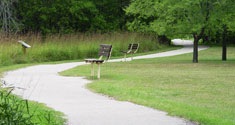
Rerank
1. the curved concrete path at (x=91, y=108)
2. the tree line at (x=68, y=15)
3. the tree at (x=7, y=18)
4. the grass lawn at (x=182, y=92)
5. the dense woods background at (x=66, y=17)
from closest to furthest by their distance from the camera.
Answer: the curved concrete path at (x=91, y=108) < the grass lawn at (x=182, y=92) < the tree at (x=7, y=18) < the dense woods background at (x=66, y=17) < the tree line at (x=68, y=15)

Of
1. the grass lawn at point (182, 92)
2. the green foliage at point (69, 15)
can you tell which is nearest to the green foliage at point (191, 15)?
the grass lawn at point (182, 92)

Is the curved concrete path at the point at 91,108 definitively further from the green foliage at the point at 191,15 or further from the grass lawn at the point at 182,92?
the green foliage at the point at 191,15

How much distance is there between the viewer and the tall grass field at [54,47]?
21.4m

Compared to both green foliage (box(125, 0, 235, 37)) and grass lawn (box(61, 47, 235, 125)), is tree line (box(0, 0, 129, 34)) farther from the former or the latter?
grass lawn (box(61, 47, 235, 125))

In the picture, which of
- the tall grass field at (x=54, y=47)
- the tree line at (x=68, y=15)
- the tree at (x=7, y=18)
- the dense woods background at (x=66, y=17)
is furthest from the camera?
the tree line at (x=68, y=15)

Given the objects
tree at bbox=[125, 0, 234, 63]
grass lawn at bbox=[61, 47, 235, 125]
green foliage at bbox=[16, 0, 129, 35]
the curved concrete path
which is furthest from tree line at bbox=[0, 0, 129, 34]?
the curved concrete path

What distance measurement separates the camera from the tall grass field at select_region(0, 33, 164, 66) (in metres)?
21.4

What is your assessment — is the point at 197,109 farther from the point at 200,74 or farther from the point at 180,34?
the point at 180,34

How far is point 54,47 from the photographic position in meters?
24.2

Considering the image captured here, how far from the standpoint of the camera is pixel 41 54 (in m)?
23.2

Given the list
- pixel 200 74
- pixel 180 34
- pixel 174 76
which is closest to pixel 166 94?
pixel 174 76

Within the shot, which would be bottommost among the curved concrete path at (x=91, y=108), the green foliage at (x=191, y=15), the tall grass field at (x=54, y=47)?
the curved concrete path at (x=91, y=108)

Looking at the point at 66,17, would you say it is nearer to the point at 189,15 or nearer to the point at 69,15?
the point at 69,15

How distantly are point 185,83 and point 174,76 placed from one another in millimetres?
2187
